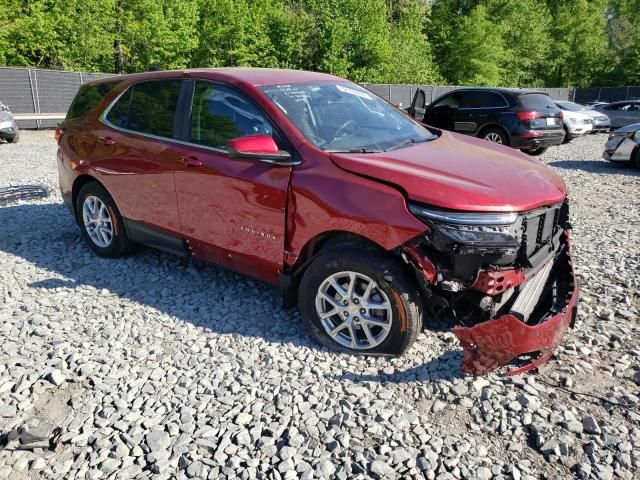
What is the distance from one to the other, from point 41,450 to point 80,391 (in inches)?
20.4

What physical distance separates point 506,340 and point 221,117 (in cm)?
261

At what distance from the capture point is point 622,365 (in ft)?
11.2

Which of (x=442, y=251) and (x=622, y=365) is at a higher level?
(x=442, y=251)

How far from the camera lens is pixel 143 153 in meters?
4.55

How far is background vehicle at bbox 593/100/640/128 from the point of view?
2106 cm

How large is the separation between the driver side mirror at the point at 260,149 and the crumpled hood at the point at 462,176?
1.18 feet

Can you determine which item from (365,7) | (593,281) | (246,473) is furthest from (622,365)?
(365,7)

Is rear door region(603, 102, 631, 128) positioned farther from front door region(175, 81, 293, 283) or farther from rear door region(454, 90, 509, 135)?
front door region(175, 81, 293, 283)

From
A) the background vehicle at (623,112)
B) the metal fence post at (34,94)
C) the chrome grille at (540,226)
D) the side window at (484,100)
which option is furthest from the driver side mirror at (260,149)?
the background vehicle at (623,112)

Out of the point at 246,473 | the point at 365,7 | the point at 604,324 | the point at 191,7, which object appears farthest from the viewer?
the point at 365,7

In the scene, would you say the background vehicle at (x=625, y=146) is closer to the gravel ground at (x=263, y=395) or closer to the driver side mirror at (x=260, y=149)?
the gravel ground at (x=263, y=395)

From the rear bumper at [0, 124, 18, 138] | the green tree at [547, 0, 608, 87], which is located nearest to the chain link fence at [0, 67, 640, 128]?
the rear bumper at [0, 124, 18, 138]

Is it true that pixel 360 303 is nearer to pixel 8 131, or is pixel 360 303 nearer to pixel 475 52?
pixel 8 131

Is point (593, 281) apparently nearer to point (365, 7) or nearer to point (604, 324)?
point (604, 324)
